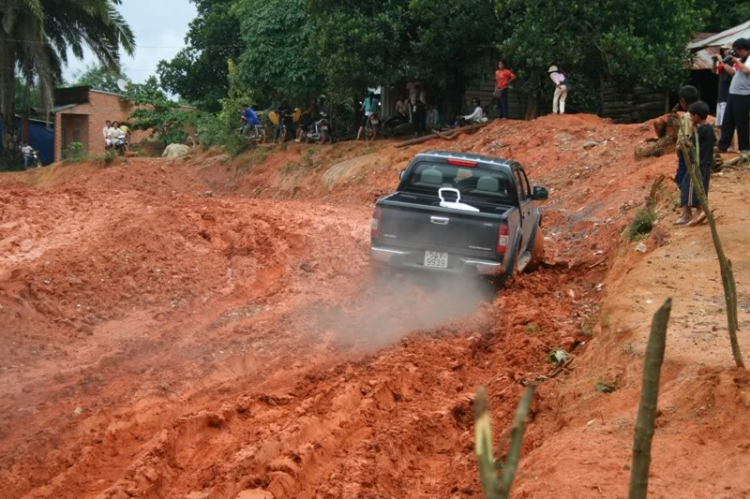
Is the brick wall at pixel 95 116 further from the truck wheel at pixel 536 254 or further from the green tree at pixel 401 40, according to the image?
the truck wheel at pixel 536 254

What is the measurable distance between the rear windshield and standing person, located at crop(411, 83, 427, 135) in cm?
1394

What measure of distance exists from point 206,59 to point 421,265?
36.4 m

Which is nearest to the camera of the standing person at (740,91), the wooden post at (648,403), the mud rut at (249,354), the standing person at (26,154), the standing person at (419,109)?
the wooden post at (648,403)

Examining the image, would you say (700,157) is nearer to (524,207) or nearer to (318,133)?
(524,207)

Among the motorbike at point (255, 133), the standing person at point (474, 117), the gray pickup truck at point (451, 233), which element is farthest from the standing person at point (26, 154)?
the gray pickup truck at point (451, 233)

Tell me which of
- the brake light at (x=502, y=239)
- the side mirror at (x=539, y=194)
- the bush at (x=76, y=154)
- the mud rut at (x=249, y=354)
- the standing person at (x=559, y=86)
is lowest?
the mud rut at (x=249, y=354)

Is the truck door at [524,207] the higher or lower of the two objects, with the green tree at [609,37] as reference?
lower

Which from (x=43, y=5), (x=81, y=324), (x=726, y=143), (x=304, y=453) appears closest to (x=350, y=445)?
(x=304, y=453)

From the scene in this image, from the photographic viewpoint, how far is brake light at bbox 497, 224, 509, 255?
11.3 metres

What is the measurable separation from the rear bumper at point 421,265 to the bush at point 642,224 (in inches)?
108

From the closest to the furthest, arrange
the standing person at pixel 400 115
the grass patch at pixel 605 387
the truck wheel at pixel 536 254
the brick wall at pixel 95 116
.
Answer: the grass patch at pixel 605 387 < the truck wheel at pixel 536 254 < the standing person at pixel 400 115 < the brick wall at pixel 95 116

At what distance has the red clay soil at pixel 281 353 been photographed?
662cm

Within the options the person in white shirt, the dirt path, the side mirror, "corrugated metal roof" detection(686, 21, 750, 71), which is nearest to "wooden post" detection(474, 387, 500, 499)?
the dirt path

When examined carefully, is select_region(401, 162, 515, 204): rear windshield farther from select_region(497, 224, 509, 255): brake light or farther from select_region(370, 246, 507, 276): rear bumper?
select_region(370, 246, 507, 276): rear bumper
